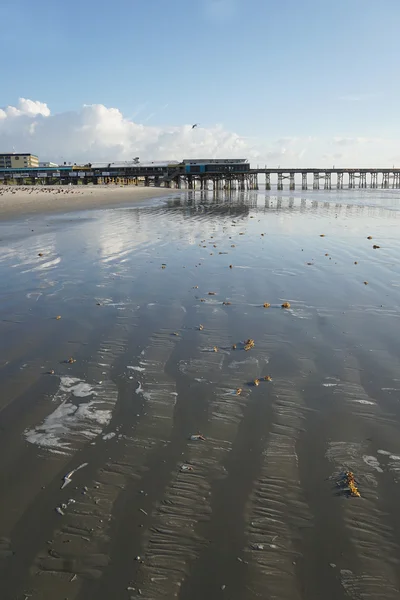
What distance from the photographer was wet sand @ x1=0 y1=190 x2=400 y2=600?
2.66 meters

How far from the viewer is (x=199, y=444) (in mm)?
3967

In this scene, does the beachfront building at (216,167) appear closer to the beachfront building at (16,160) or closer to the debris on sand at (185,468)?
the beachfront building at (16,160)

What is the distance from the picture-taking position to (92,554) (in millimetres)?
2746

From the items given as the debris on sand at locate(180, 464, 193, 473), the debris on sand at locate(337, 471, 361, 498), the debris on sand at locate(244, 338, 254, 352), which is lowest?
the debris on sand at locate(337, 471, 361, 498)

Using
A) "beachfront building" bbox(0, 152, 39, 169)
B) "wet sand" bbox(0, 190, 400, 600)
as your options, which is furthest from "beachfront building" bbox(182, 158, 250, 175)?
"wet sand" bbox(0, 190, 400, 600)

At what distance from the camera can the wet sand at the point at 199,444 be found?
2.66 meters

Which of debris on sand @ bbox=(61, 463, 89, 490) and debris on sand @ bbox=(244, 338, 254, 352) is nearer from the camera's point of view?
debris on sand @ bbox=(61, 463, 89, 490)

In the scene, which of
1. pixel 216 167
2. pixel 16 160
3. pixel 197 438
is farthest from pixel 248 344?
pixel 16 160

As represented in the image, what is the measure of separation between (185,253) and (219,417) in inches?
396

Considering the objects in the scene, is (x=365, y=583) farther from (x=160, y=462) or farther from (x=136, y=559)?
(x=160, y=462)

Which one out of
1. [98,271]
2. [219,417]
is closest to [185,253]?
[98,271]

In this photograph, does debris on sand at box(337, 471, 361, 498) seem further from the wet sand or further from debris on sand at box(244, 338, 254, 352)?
debris on sand at box(244, 338, 254, 352)

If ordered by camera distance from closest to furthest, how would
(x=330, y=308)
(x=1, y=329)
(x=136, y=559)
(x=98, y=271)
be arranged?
(x=136, y=559), (x=1, y=329), (x=330, y=308), (x=98, y=271)

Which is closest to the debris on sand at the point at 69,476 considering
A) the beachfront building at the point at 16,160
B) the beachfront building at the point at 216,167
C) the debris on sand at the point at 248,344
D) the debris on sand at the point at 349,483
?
the debris on sand at the point at 349,483
